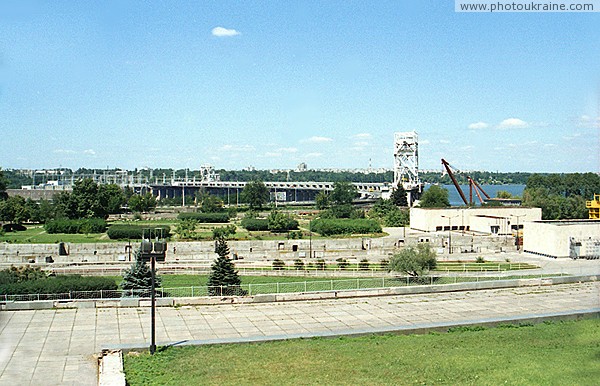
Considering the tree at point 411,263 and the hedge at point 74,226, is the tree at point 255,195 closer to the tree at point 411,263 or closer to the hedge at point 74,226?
the hedge at point 74,226

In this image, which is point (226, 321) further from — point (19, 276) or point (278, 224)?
point (278, 224)

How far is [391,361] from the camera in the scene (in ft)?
29.0

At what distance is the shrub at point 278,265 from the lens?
25625 millimetres

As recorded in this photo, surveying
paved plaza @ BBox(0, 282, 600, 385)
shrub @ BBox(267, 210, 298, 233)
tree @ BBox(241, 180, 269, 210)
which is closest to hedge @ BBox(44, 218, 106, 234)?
shrub @ BBox(267, 210, 298, 233)

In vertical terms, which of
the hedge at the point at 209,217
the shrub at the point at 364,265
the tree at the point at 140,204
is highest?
the tree at the point at 140,204

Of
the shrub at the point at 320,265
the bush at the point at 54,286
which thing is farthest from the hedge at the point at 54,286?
the shrub at the point at 320,265

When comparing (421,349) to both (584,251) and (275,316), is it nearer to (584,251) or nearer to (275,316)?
(275,316)

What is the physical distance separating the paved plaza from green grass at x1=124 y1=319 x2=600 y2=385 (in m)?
0.61

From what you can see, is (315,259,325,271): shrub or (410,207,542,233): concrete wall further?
(410,207,542,233): concrete wall

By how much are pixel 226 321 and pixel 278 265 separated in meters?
14.5

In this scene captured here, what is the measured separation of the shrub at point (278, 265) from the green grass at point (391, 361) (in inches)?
596

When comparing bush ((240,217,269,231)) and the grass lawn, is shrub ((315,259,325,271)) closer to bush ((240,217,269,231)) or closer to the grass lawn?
the grass lawn

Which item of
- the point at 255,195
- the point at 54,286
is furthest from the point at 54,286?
the point at 255,195

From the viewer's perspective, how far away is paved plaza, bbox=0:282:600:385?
8.98m
